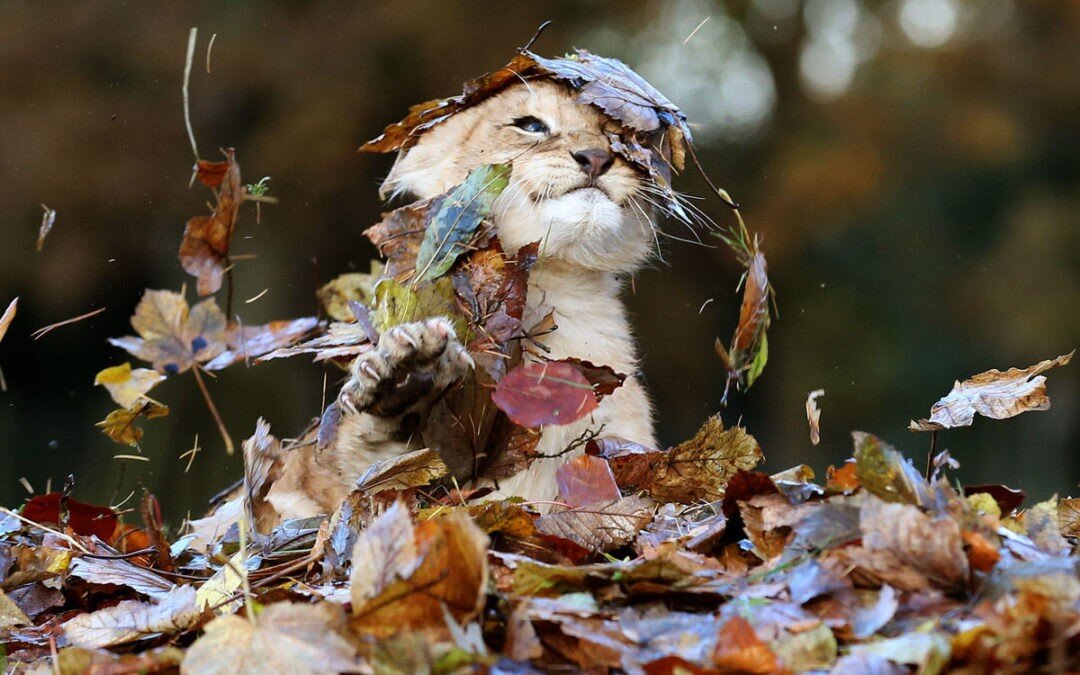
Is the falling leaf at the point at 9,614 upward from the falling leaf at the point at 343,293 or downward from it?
upward

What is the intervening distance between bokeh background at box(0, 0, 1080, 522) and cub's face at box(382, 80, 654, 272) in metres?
4.15

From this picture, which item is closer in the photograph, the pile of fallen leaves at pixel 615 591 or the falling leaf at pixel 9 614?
the pile of fallen leaves at pixel 615 591

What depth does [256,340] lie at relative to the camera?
139 inches

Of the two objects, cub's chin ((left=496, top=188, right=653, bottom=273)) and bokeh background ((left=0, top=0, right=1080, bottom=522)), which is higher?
cub's chin ((left=496, top=188, right=653, bottom=273))

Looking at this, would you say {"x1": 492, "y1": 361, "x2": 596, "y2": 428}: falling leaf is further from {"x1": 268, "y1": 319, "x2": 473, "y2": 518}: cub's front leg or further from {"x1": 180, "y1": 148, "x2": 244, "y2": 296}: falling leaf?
{"x1": 180, "y1": 148, "x2": 244, "y2": 296}: falling leaf

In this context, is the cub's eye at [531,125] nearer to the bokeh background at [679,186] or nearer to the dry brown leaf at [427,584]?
the dry brown leaf at [427,584]

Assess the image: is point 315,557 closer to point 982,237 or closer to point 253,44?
point 253,44

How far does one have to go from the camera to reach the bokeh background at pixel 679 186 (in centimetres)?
860

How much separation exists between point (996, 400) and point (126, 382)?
223 centimetres

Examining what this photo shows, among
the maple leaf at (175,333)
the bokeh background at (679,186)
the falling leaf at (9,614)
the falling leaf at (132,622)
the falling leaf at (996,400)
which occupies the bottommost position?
the bokeh background at (679,186)

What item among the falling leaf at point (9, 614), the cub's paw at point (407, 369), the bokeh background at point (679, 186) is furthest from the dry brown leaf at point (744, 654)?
the bokeh background at point (679, 186)

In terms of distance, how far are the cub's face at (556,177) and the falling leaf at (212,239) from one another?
2.30 feet

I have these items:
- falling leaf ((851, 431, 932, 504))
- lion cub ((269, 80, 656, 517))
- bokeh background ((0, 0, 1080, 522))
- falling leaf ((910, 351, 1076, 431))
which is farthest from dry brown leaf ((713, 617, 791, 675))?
bokeh background ((0, 0, 1080, 522))

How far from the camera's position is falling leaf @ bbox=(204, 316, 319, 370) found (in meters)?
3.38
